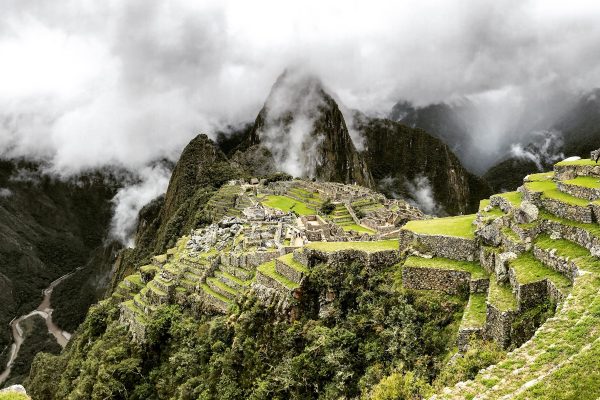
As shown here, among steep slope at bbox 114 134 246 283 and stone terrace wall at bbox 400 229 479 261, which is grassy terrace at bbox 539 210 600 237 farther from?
steep slope at bbox 114 134 246 283

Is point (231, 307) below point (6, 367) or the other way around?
the other way around

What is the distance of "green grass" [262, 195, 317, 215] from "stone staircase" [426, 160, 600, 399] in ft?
194

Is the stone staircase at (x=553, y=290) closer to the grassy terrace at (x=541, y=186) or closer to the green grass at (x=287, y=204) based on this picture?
the grassy terrace at (x=541, y=186)

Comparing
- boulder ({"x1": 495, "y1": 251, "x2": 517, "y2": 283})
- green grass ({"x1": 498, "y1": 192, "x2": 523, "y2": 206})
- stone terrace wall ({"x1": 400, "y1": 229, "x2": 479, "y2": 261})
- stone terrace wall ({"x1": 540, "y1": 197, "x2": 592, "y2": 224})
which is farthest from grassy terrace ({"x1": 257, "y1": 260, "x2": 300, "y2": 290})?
stone terrace wall ({"x1": 540, "y1": 197, "x2": 592, "y2": 224})

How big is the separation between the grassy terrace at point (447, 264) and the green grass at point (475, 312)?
797mm

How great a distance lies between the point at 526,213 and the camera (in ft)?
53.3

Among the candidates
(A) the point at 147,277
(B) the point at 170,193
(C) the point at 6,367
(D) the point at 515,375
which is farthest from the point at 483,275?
(B) the point at 170,193

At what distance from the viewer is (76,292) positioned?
536 feet

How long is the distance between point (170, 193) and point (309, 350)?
153 meters

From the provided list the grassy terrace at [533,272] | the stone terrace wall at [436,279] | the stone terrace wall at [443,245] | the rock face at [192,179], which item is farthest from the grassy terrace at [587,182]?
the rock face at [192,179]

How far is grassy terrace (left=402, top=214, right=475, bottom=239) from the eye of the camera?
60.3 ft

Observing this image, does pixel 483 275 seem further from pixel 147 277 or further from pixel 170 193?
pixel 170 193

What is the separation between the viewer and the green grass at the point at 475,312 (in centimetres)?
1381

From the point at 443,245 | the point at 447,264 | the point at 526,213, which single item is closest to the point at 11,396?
the point at 447,264
